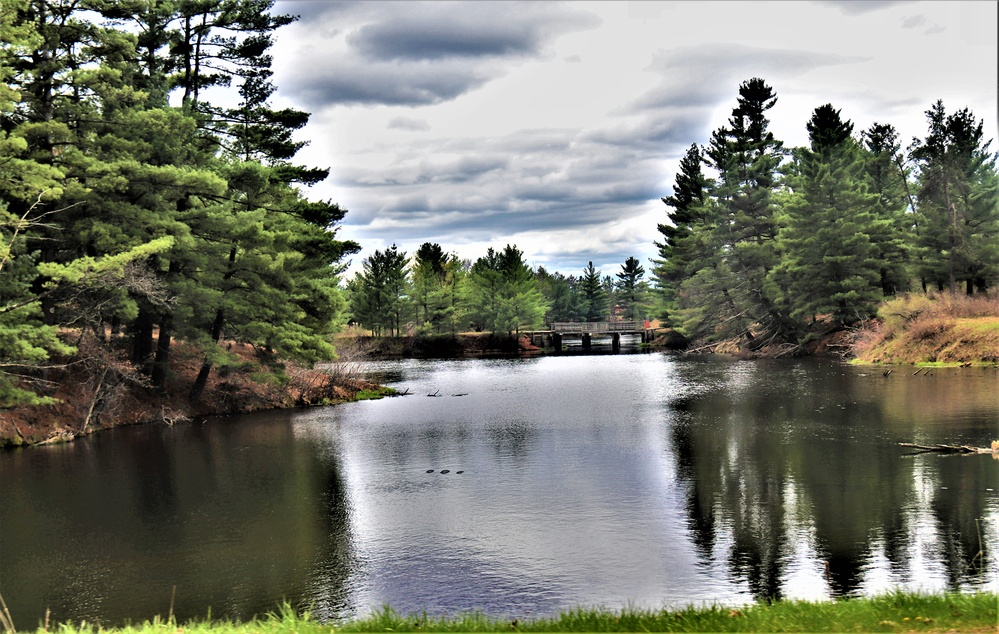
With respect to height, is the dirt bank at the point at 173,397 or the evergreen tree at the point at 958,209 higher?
the evergreen tree at the point at 958,209

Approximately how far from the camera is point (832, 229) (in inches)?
2325

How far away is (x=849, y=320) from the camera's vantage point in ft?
208

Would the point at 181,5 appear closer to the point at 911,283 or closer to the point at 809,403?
the point at 809,403

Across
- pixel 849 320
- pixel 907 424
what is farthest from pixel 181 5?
pixel 849 320

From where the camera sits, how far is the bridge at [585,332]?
10300 cm

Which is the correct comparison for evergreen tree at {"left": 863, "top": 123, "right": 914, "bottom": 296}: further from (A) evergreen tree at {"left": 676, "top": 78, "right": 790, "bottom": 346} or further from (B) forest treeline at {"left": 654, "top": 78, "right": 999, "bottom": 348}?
(A) evergreen tree at {"left": 676, "top": 78, "right": 790, "bottom": 346}

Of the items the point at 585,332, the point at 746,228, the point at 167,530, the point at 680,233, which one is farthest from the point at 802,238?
the point at 167,530

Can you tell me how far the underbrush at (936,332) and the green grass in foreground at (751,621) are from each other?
1619 inches

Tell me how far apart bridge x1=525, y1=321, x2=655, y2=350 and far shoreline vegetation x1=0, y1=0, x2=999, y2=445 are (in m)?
36.8

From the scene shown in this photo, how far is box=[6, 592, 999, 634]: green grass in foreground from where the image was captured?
8281mm

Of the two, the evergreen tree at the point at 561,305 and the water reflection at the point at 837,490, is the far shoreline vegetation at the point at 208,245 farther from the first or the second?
the evergreen tree at the point at 561,305

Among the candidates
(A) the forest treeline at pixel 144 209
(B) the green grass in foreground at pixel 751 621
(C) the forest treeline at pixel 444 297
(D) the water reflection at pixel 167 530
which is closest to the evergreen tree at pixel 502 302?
(C) the forest treeline at pixel 444 297

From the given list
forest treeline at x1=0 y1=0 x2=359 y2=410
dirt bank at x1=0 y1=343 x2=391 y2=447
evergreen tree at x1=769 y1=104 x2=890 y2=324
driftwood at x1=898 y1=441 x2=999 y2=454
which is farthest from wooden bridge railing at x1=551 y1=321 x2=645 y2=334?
driftwood at x1=898 y1=441 x2=999 y2=454

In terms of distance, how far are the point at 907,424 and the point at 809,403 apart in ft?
24.8
